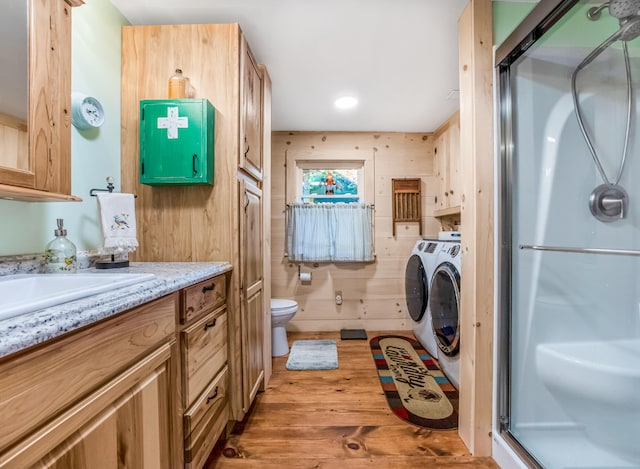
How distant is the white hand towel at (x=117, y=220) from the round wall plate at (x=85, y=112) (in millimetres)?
325

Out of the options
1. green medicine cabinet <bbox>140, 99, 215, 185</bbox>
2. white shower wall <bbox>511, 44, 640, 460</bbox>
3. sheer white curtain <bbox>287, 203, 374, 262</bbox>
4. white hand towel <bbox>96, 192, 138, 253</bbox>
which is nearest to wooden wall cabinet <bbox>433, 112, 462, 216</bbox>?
sheer white curtain <bbox>287, 203, 374, 262</bbox>

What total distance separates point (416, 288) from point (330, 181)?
1.47m

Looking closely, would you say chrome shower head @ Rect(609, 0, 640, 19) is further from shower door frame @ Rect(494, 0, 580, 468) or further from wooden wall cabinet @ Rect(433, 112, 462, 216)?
wooden wall cabinet @ Rect(433, 112, 462, 216)

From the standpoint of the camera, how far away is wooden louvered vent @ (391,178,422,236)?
10.4ft

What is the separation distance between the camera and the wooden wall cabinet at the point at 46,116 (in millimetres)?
906

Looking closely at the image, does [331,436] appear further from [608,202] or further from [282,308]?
[608,202]

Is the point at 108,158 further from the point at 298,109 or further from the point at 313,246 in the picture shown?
the point at 313,246

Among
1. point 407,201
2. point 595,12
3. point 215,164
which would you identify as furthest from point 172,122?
point 407,201

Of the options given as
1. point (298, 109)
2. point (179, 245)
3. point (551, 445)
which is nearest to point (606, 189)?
point (551, 445)

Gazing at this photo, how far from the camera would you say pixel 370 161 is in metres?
3.20

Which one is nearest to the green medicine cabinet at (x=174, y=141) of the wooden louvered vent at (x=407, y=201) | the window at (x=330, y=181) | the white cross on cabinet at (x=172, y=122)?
the white cross on cabinet at (x=172, y=122)

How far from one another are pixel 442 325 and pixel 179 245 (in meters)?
1.82

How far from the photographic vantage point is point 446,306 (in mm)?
2018

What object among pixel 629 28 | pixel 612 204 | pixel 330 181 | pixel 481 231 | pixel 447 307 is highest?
pixel 629 28
